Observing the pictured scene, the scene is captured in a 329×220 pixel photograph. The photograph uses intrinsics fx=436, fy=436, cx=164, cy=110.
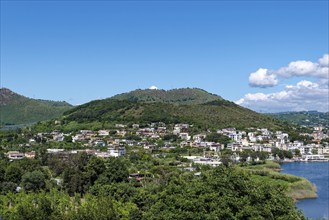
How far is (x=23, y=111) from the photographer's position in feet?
400

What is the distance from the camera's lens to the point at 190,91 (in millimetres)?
139125

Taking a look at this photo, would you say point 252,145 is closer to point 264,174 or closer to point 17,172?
point 264,174

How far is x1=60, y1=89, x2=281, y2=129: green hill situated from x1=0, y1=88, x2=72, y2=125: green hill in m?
31.8

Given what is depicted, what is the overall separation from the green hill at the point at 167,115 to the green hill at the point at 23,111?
31.8 meters

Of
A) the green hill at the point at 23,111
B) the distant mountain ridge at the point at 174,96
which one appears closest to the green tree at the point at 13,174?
the green hill at the point at 23,111

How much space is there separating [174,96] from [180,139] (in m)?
70.0

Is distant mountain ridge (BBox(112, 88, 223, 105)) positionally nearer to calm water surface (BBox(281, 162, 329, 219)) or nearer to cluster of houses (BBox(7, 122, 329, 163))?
cluster of houses (BBox(7, 122, 329, 163))

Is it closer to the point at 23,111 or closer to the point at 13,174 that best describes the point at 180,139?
the point at 13,174

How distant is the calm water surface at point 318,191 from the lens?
26547 millimetres

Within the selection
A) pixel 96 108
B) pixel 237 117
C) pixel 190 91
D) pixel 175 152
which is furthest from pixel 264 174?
pixel 190 91

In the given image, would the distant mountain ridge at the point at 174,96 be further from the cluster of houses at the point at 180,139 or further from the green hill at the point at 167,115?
the cluster of houses at the point at 180,139

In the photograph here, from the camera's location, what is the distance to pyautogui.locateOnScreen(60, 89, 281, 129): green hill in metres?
Answer: 75.2

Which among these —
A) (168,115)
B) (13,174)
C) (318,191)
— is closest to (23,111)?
(168,115)

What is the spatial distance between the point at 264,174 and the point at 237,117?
46083 millimetres
